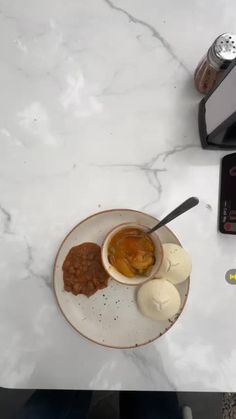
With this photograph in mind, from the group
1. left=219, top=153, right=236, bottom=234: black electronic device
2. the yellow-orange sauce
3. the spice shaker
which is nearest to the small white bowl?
the yellow-orange sauce

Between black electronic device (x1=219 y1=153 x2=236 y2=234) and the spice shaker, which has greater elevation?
the spice shaker

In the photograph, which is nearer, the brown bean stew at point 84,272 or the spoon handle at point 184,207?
the spoon handle at point 184,207

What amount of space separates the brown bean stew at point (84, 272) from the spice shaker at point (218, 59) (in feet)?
1.11

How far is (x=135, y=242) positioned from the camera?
53cm

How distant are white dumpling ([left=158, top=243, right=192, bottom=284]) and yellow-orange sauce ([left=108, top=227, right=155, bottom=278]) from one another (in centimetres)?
2

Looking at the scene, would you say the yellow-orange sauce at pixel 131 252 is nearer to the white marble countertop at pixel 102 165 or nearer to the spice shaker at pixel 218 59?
the white marble countertop at pixel 102 165

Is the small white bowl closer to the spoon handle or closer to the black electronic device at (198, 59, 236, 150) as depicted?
the spoon handle

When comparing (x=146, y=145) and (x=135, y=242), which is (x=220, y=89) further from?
(x=135, y=242)

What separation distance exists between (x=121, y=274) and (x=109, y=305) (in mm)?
80

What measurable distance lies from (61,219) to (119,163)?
0.14 m

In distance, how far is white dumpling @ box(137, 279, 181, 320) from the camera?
51cm

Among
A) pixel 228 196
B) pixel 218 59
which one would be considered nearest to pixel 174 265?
pixel 228 196

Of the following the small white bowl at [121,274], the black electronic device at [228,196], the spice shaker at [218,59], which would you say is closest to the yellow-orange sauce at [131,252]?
the small white bowl at [121,274]

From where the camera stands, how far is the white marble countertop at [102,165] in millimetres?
570
